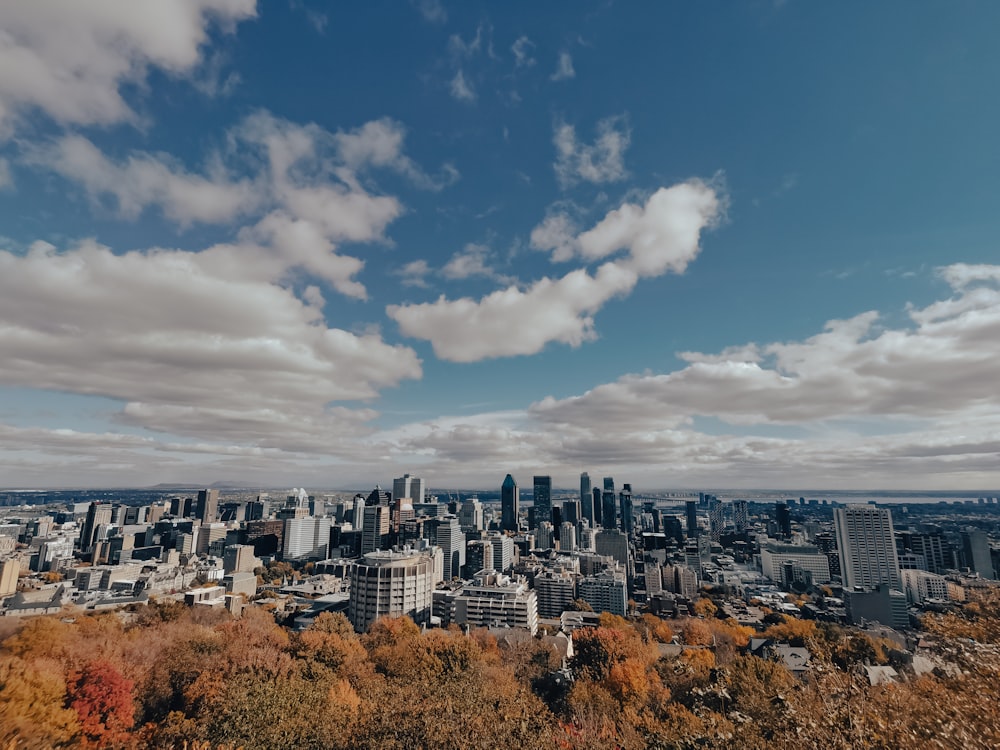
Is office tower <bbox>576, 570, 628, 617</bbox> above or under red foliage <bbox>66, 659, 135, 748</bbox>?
under

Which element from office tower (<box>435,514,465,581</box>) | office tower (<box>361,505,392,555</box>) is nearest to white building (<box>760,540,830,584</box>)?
office tower (<box>435,514,465,581</box>)

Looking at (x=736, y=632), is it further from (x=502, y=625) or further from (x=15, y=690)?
(x=15, y=690)

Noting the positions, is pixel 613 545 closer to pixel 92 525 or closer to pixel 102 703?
pixel 102 703

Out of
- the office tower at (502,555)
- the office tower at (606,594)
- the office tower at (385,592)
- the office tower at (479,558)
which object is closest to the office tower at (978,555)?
the office tower at (606,594)

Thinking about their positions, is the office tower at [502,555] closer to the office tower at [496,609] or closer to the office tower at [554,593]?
the office tower at [554,593]

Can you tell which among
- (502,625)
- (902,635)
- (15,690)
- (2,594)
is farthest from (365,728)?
(2,594)

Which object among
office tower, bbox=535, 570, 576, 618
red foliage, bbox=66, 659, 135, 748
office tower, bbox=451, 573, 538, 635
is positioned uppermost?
red foliage, bbox=66, 659, 135, 748

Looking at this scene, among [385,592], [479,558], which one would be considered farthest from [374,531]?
[385,592]

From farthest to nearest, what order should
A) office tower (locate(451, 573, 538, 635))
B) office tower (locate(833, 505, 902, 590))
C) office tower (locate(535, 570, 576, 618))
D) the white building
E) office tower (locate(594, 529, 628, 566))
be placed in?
1. office tower (locate(594, 529, 628, 566))
2. the white building
3. office tower (locate(833, 505, 902, 590))
4. office tower (locate(535, 570, 576, 618))
5. office tower (locate(451, 573, 538, 635))

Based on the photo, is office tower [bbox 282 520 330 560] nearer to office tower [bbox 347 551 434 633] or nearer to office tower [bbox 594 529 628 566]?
office tower [bbox 594 529 628 566]
